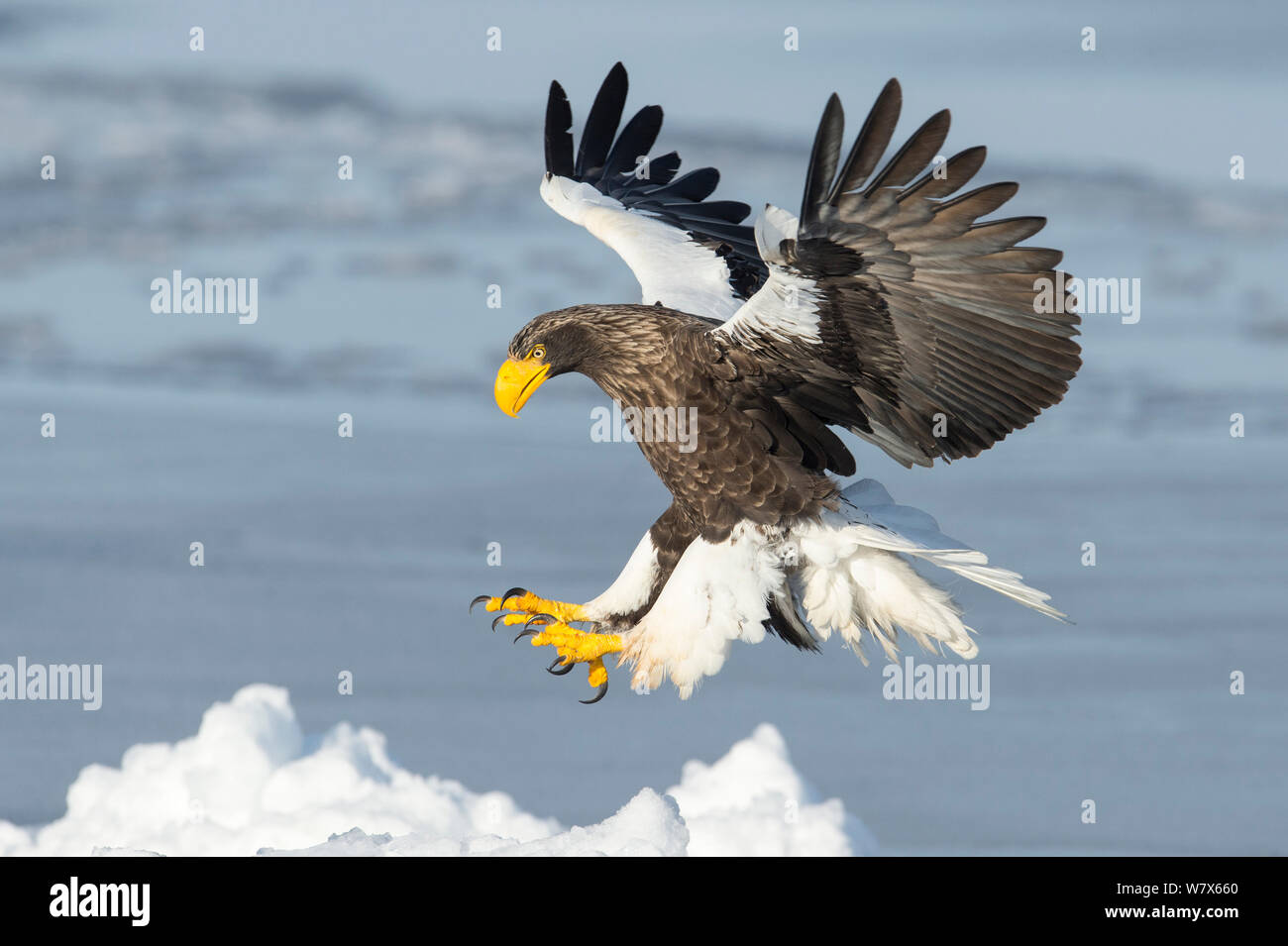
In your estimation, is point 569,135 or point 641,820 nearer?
point 641,820

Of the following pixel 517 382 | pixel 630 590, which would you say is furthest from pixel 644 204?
pixel 630 590

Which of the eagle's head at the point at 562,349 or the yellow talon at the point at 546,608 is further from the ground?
the eagle's head at the point at 562,349

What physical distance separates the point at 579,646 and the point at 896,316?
8.52 feet

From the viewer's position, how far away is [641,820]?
7.92 m

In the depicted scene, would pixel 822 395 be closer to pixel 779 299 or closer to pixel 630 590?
A: pixel 779 299

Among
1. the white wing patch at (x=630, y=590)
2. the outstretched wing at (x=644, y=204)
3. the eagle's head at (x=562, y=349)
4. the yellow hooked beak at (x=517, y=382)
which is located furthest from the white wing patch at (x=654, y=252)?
the white wing patch at (x=630, y=590)

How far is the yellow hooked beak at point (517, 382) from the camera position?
304 inches

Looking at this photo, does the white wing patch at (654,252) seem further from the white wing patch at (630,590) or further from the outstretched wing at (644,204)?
the white wing patch at (630,590)

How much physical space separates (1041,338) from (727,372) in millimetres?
1531

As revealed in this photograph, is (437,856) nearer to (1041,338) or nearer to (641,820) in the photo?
(641,820)

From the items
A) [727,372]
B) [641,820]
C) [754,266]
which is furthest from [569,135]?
[641,820]

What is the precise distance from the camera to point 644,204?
996 centimetres

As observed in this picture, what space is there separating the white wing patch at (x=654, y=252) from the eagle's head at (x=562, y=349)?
1.03 m

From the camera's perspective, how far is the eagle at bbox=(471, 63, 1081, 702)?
247 inches
